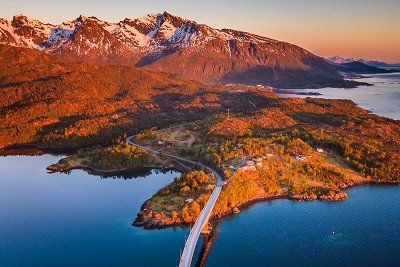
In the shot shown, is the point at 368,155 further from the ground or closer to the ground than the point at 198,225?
further from the ground

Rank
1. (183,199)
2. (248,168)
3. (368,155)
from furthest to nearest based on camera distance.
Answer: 1. (368,155)
2. (248,168)
3. (183,199)

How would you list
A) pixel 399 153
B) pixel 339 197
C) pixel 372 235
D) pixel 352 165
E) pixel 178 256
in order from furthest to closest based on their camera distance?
pixel 399 153
pixel 352 165
pixel 339 197
pixel 372 235
pixel 178 256

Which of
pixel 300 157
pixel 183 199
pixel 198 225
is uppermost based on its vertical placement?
pixel 300 157

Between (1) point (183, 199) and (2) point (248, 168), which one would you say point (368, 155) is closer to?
(2) point (248, 168)

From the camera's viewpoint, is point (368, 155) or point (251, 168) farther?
point (368, 155)

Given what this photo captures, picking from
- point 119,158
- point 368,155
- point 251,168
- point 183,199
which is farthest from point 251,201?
point 119,158

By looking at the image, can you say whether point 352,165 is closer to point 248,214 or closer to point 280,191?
point 280,191

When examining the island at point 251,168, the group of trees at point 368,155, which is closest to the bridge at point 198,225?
the island at point 251,168

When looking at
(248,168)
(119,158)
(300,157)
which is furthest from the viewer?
(119,158)

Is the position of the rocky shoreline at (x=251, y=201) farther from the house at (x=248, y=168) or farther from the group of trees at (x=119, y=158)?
the group of trees at (x=119, y=158)

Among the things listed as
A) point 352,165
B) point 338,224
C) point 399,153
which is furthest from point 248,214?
point 399,153

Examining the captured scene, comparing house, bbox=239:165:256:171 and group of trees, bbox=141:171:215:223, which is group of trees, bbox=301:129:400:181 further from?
group of trees, bbox=141:171:215:223
